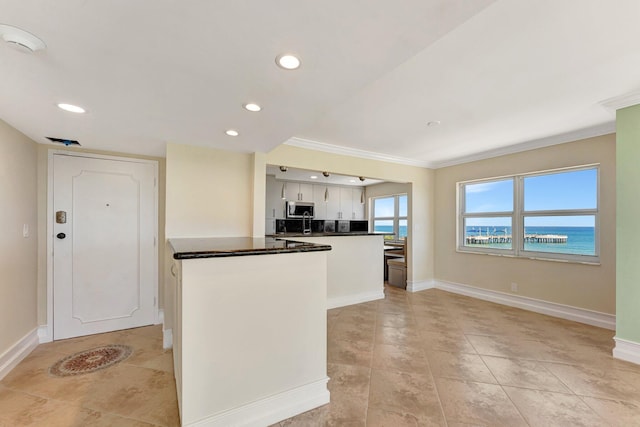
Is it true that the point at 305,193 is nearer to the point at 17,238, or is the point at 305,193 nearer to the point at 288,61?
the point at 17,238

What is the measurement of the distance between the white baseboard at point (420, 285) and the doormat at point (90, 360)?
4.16 m

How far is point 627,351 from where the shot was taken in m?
2.44

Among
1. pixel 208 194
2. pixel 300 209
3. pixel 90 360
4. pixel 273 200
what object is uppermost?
pixel 273 200

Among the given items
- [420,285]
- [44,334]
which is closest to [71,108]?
[44,334]

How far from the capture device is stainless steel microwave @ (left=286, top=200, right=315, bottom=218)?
21.2 feet

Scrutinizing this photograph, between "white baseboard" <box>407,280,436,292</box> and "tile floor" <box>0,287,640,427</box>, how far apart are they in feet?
5.30

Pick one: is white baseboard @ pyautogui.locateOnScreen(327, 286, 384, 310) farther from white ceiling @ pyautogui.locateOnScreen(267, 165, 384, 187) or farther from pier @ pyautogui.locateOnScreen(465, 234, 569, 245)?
white ceiling @ pyautogui.locateOnScreen(267, 165, 384, 187)

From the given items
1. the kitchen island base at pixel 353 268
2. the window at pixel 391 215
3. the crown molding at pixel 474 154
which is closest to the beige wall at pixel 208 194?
the crown molding at pixel 474 154

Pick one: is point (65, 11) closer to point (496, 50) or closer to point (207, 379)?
point (207, 379)

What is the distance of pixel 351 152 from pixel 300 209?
2.82 meters

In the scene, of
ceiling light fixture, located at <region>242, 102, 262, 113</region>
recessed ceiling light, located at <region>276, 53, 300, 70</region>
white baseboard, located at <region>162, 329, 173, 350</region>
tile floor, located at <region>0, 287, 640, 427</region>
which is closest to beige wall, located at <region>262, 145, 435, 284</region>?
tile floor, located at <region>0, 287, 640, 427</region>

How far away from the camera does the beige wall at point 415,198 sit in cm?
416

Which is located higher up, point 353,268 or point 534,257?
point 534,257

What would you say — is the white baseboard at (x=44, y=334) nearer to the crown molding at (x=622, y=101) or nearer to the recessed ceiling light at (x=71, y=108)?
the recessed ceiling light at (x=71, y=108)
